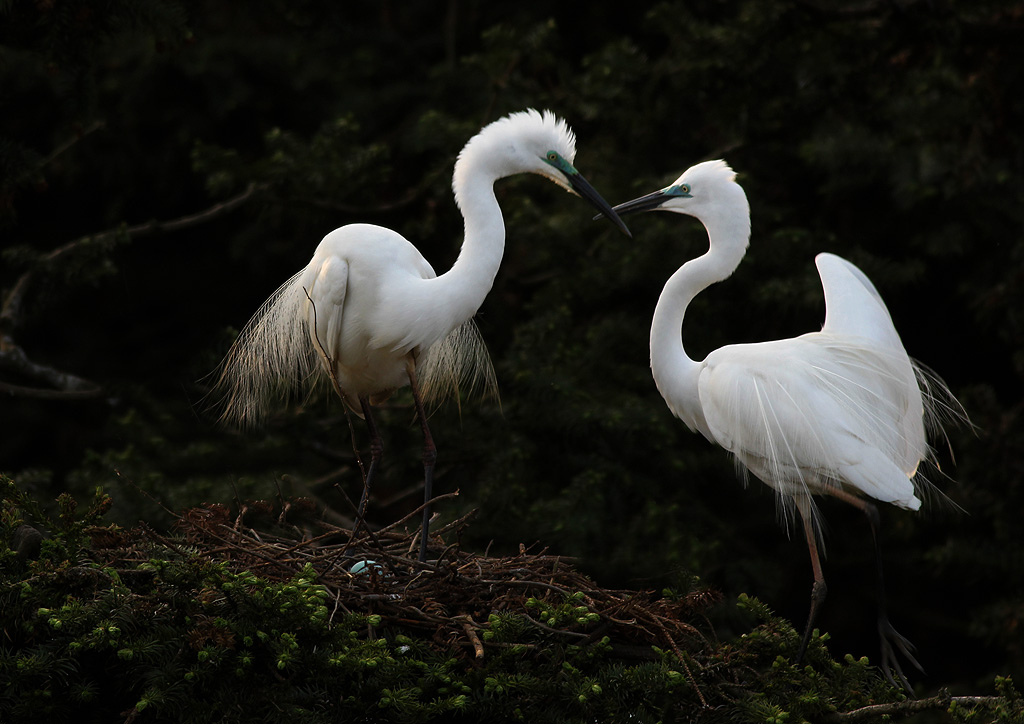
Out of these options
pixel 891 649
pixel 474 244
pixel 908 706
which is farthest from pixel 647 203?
pixel 908 706

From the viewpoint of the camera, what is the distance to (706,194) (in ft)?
10.7

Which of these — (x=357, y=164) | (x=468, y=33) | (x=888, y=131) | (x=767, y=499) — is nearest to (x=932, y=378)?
(x=767, y=499)

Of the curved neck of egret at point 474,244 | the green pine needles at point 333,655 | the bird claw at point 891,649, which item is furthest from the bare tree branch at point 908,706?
the curved neck of egret at point 474,244

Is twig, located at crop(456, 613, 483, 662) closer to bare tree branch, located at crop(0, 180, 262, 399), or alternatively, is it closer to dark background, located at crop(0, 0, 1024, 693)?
dark background, located at crop(0, 0, 1024, 693)

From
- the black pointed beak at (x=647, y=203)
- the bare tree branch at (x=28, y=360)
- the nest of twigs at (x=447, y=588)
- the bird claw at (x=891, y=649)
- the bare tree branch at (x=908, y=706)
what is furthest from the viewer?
the bare tree branch at (x=28, y=360)

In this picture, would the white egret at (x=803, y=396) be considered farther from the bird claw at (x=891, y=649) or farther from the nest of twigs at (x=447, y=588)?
the nest of twigs at (x=447, y=588)

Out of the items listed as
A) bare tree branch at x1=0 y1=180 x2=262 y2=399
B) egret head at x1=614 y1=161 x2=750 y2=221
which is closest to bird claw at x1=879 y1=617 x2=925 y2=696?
egret head at x1=614 y1=161 x2=750 y2=221

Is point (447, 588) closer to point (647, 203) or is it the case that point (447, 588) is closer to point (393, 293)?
point (393, 293)

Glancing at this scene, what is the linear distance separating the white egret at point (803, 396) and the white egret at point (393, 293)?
33 centimetres

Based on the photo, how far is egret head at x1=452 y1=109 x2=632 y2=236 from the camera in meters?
3.13

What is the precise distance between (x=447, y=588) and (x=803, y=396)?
1229 mm

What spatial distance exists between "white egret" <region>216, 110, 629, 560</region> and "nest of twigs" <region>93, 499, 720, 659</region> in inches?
9.6

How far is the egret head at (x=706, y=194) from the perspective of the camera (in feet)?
10.6

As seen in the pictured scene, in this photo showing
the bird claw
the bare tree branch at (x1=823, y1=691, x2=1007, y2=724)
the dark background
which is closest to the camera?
the bare tree branch at (x1=823, y1=691, x2=1007, y2=724)
